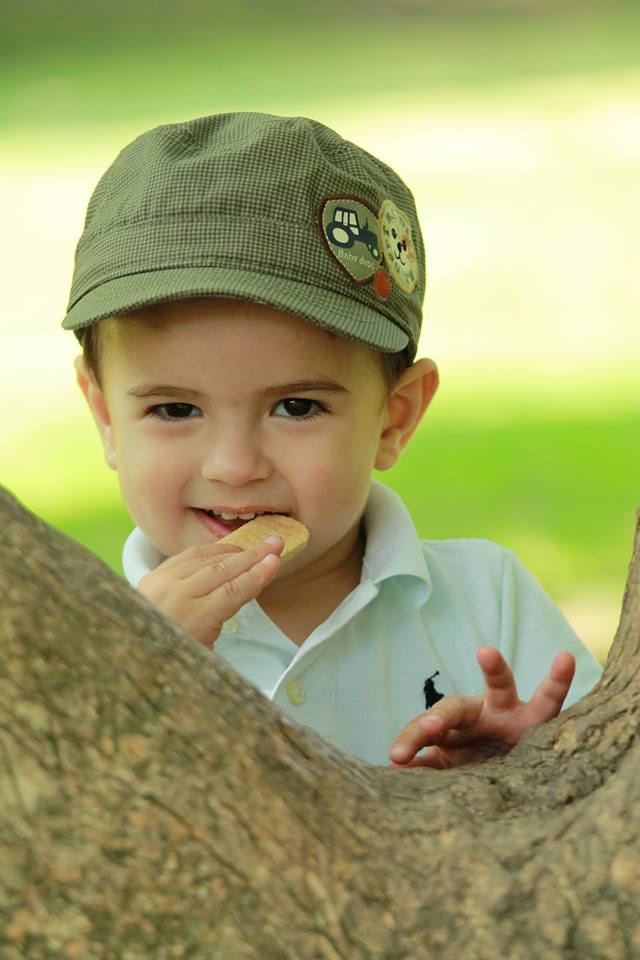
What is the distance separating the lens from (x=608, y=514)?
218 inches

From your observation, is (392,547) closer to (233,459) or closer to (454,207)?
(233,459)

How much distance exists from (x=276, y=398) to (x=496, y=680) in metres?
0.52

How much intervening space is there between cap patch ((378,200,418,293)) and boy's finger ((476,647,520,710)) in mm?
630

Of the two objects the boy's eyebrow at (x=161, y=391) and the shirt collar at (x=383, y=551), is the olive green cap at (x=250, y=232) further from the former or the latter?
the shirt collar at (x=383, y=551)

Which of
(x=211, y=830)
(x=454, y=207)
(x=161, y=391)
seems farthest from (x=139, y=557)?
(x=454, y=207)

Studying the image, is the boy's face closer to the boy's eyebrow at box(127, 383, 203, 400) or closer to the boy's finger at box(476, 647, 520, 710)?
the boy's eyebrow at box(127, 383, 203, 400)

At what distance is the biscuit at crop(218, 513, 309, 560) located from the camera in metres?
2.01

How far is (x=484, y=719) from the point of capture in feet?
5.99

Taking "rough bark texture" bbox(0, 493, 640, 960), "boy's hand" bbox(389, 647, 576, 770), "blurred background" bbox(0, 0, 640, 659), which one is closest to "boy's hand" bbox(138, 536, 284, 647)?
"boy's hand" bbox(389, 647, 576, 770)

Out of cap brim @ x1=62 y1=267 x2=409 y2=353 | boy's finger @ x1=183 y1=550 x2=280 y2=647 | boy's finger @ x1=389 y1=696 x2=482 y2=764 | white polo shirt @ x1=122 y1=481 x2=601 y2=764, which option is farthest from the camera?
white polo shirt @ x1=122 y1=481 x2=601 y2=764

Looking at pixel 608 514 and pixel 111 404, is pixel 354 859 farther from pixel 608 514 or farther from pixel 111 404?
pixel 608 514

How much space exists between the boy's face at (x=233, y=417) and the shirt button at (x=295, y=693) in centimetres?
18

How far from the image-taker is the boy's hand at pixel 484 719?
177cm

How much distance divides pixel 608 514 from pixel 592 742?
166 inches
